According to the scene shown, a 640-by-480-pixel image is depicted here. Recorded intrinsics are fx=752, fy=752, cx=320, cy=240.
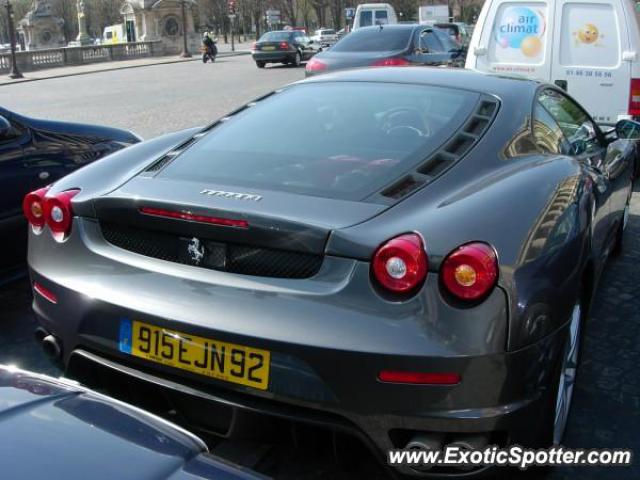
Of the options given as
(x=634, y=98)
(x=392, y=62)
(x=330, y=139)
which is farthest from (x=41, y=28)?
(x=330, y=139)

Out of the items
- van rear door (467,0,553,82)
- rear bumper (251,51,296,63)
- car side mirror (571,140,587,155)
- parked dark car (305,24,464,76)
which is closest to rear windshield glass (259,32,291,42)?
rear bumper (251,51,296,63)

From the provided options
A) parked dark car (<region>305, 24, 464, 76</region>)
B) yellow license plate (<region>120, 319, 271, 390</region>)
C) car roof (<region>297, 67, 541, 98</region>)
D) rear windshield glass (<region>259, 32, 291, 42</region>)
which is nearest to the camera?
yellow license plate (<region>120, 319, 271, 390</region>)

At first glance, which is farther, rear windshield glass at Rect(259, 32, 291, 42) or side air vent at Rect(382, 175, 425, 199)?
rear windshield glass at Rect(259, 32, 291, 42)

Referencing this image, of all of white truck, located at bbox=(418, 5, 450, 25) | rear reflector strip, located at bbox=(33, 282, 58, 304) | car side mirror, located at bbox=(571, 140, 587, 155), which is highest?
white truck, located at bbox=(418, 5, 450, 25)

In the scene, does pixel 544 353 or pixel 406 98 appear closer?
pixel 544 353

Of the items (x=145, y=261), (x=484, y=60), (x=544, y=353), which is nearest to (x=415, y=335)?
(x=544, y=353)

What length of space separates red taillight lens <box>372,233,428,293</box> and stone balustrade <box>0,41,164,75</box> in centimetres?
3393

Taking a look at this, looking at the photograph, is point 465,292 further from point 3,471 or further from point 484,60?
point 484,60

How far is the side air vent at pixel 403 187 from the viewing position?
258 centimetres

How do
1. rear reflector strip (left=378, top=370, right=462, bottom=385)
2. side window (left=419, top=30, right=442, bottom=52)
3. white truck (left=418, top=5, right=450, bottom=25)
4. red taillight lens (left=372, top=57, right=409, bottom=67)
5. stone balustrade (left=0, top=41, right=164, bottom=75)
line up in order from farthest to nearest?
white truck (left=418, top=5, right=450, bottom=25) → stone balustrade (left=0, top=41, right=164, bottom=75) → side window (left=419, top=30, right=442, bottom=52) → red taillight lens (left=372, top=57, right=409, bottom=67) → rear reflector strip (left=378, top=370, right=462, bottom=385)

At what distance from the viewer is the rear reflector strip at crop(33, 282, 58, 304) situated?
9.17ft

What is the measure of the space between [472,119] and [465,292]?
43.9 inches

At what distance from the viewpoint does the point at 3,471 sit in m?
1.45

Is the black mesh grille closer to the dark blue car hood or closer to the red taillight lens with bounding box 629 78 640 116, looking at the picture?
the dark blue car hood
